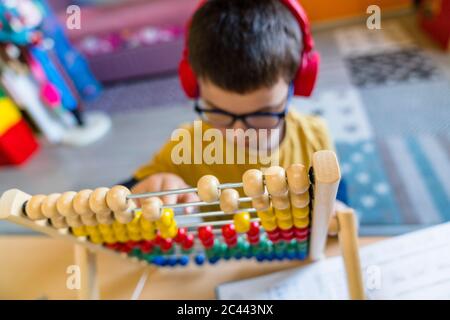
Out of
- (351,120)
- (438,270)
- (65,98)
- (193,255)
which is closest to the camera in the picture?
(438,270)

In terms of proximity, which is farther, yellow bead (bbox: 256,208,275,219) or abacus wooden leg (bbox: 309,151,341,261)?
yellow bead (bbox: 256,208,275,219)

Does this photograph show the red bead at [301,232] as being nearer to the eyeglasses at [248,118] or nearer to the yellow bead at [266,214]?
the yellow bead at [266,214]

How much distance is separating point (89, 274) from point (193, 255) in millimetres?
185

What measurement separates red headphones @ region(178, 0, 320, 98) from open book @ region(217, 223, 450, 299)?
32 centimetres

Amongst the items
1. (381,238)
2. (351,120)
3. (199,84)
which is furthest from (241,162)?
(351,120)

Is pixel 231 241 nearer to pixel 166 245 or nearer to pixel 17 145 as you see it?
pixel 166 245

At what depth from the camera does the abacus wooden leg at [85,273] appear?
55 cm

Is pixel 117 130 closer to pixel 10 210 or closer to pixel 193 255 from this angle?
pixel 193 255

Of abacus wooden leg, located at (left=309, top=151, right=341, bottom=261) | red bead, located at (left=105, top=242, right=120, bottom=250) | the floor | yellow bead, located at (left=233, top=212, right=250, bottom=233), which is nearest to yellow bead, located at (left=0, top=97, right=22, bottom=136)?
the floor

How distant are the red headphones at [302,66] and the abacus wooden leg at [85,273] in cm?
36

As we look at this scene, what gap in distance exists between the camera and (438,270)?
20.0 inches

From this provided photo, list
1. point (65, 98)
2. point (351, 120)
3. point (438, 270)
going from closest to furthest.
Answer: point (438, 270) → point (351, 120) → point (65, 98)

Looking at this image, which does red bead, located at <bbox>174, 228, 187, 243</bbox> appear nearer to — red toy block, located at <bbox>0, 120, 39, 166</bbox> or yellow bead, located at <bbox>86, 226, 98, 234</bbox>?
yellow bead, located at <bbox>86, 226, 98, 234</bbox>

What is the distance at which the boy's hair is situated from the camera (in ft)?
1.89
